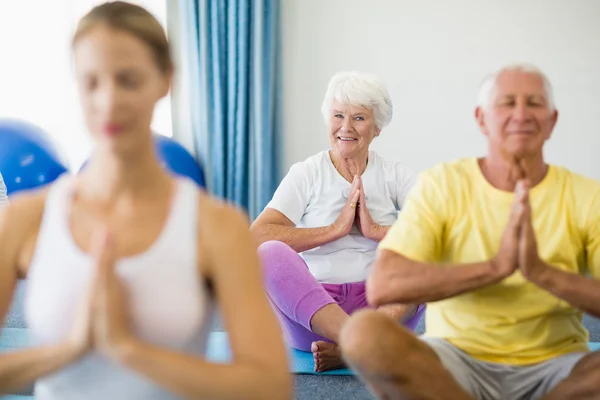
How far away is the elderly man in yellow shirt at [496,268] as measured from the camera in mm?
1427

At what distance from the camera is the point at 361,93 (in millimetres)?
2492

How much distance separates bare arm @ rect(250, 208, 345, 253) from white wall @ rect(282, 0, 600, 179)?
1.92 m

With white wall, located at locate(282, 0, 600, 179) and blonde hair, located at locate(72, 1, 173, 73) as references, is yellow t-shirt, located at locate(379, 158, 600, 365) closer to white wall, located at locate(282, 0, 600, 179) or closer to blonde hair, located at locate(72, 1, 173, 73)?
blonde hair, located at locate(72, 1, 173, 73)

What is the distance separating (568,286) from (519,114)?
0.37 meters

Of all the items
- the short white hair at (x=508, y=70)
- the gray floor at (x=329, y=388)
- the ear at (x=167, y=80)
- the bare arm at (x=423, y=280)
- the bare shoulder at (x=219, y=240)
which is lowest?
the gray floor at (x=329, y=388)

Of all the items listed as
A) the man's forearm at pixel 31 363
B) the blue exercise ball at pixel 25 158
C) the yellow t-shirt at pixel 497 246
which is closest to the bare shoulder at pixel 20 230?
the man's forearm at pixel 31 363

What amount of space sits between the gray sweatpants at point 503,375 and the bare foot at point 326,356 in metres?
0.74

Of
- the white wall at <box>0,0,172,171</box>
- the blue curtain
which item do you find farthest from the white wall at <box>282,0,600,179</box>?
the white wall at <box>0,0,172,171</box>

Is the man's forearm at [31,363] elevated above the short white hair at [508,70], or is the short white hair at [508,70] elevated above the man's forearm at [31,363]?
the short white hair at [508,70]

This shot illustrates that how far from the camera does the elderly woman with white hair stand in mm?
2307

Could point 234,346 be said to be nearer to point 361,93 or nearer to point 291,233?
point 291,233

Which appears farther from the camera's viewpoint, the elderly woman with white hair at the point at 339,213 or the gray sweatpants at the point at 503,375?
the elderly woman with white hair at the point at 339,213

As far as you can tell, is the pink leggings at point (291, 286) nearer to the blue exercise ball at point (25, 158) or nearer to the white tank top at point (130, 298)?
the white tank top at point (130, 298)

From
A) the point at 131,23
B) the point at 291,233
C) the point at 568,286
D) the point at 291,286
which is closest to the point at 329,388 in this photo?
the point at 291,286
